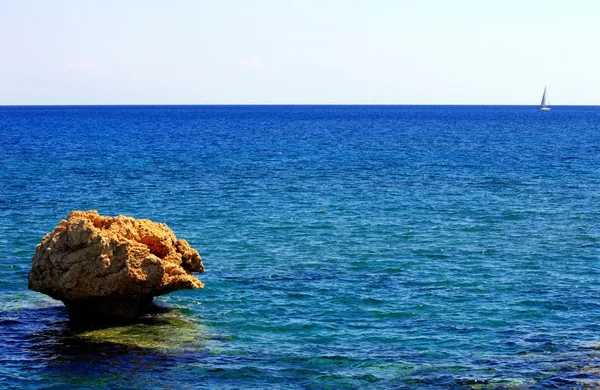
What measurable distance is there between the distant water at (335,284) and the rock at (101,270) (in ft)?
4.05

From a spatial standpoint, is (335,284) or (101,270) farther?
(335,284)

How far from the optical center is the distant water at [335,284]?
83.9ft

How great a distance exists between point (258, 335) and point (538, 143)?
11033 cm

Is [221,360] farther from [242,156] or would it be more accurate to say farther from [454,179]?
[242,156]

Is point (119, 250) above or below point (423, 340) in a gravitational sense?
above

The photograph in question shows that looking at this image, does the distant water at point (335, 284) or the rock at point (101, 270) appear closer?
the distant water at point (335, 284)

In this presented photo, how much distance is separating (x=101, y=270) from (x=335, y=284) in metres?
11.8

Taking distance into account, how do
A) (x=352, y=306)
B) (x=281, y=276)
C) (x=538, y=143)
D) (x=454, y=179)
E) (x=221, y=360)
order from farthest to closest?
(x=538, y=143)
(x=454, y=179)
(x=281, y=276)
(x=352, y=306)
(x=221, y=360)

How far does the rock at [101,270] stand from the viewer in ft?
94.9

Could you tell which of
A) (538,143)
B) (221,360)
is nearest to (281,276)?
(221,360)

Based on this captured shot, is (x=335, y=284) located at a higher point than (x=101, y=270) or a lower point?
lower

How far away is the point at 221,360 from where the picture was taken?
26.4m

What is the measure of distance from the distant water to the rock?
4.05ft

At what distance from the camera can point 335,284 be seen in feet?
120
